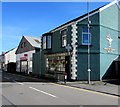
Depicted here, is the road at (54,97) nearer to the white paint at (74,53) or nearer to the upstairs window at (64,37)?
the white paint at (74,53)

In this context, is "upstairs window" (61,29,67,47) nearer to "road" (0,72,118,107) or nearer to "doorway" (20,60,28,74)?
"road" (0,72,118,107)

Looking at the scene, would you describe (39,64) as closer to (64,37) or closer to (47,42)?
(47,42)

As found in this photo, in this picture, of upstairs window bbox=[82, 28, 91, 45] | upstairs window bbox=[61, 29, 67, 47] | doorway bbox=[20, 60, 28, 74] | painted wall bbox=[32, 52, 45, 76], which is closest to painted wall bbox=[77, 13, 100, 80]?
upstairs window bbox=[82, 28, 91, 45]

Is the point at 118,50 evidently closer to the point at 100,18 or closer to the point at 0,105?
the point at 100,18

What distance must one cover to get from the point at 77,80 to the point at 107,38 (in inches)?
250

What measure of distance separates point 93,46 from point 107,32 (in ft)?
9.40

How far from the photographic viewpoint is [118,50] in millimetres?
20109

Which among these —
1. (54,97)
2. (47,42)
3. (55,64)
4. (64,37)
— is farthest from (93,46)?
(54,97)

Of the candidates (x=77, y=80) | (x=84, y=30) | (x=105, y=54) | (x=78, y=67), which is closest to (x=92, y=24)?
(x=84, y=30)

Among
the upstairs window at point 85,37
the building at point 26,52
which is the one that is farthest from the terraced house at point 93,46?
the building at point 26,52

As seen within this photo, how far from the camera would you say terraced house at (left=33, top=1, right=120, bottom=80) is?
17203 mm

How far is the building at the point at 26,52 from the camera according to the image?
29625 mm

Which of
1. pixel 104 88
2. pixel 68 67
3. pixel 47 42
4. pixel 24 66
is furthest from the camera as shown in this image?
pixel 24 66

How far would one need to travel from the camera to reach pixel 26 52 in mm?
31938
